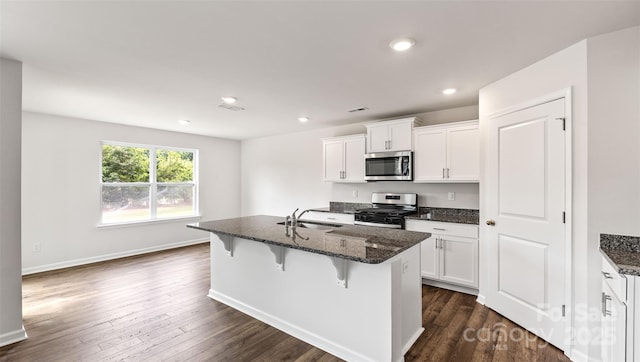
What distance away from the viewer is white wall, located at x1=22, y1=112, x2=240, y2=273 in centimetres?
411

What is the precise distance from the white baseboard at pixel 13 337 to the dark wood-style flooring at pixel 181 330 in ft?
0.22

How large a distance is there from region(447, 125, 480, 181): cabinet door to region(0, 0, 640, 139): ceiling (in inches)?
16.7

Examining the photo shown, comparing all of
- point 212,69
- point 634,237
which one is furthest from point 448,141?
point 212,69

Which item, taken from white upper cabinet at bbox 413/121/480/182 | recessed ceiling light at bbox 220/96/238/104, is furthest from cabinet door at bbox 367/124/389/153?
recessed ceiling light at bbox 220/96/238/104

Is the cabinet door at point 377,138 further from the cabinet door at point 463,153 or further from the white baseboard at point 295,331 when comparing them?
the white baseboard at point 295,331

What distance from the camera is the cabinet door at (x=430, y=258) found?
3525 millimetres

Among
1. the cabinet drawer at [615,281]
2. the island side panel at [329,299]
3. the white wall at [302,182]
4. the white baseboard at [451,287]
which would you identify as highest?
the white wall at [302,182]

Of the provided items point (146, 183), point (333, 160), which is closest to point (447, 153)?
point (333, 160)

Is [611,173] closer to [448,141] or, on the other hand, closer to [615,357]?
[615,357]

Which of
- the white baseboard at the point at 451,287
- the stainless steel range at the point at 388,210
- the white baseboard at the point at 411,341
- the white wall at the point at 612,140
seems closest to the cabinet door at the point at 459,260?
the white baseboard at the point at 451,287

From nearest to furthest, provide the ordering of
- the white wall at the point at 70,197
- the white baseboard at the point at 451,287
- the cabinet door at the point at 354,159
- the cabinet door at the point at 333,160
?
the white baseboard at the point at 451,287 < the white wall at the point at 70,197 < the cabinet door at the point at 354,159 < the cabinet door at the point at 333,160

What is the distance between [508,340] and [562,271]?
72cm

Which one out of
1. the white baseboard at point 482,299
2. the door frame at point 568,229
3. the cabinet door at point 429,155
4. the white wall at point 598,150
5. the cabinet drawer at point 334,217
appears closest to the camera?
the white wall at point 598,150

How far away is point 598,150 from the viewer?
79.1 inches
